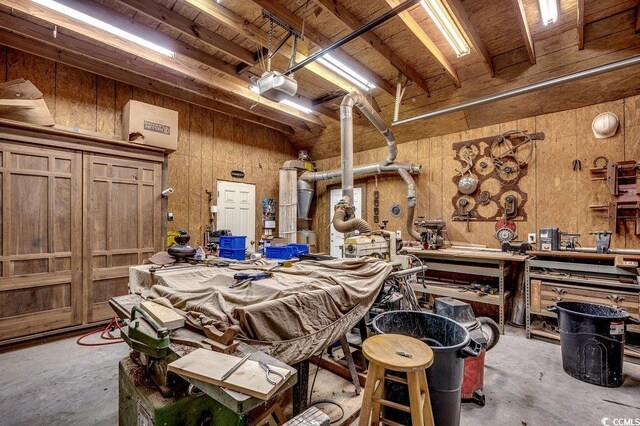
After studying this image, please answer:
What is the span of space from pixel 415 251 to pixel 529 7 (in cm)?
302

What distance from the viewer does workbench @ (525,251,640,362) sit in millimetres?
2748

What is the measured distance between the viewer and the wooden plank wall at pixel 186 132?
12.2 feet

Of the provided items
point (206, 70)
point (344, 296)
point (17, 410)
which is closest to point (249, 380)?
point (344, 296)

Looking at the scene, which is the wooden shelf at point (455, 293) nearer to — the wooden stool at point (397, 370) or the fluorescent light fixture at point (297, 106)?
the wooden stool at point (397, 370)

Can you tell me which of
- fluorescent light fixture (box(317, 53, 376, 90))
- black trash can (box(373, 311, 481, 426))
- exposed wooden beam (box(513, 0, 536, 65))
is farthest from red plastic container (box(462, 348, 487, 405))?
fluorescent light fixture (box(317, 53, 376, 90))

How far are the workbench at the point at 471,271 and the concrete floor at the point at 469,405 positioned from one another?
72 cm

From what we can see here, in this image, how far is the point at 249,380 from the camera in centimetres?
92

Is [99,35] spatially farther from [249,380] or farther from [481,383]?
[481,383]

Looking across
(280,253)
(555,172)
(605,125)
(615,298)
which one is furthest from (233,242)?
(605,125)

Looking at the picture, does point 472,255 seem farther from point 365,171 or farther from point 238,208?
point 238,208

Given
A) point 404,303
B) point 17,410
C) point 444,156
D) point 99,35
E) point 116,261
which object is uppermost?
point 99,35

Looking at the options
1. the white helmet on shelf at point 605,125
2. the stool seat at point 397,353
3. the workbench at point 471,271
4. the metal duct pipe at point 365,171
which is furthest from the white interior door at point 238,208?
the white helmet on shelf at point 605,125

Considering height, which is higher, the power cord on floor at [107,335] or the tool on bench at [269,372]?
the tool on bench at [269,372]

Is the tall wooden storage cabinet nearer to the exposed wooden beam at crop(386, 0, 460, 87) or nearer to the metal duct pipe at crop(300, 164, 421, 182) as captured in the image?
the metal duct pipe at crop(300, 164, 421, 182)
